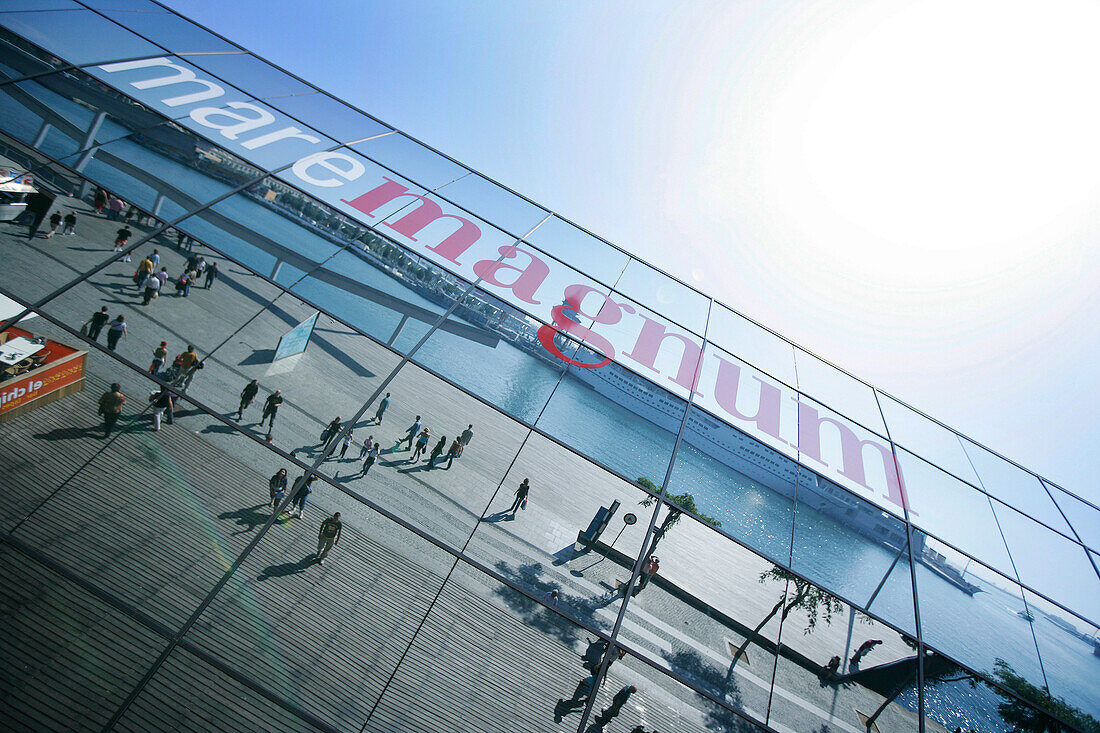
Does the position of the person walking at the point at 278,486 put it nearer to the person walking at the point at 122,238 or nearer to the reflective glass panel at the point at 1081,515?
the person walking at the point at 122,238

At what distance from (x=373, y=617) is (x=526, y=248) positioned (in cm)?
885

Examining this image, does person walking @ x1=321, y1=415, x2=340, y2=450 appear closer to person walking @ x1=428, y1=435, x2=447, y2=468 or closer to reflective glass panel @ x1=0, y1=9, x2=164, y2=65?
person walking @ x1=428, y1=435, x2=447, y2=468

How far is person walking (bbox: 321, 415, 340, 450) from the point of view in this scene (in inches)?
296

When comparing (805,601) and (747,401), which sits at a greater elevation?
(747,401)

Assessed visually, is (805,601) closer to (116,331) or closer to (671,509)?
(671,509)

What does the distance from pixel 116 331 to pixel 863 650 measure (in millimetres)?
14261

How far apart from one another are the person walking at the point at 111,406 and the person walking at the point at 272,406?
491 centimetres

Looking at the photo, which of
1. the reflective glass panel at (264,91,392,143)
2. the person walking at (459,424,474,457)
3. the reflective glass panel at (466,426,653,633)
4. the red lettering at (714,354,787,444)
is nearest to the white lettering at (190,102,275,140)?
the reflective glass panel at (264,91,392,143)

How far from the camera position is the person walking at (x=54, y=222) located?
8711mm

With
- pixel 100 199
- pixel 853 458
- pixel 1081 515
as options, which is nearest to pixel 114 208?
pixel 100 199

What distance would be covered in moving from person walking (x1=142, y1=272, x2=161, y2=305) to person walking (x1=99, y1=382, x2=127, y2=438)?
2.51 metres

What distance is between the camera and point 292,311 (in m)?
8.73

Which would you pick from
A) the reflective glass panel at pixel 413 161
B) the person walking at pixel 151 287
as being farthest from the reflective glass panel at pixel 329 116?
the person walking at pixel 151 287

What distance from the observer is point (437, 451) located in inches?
324
